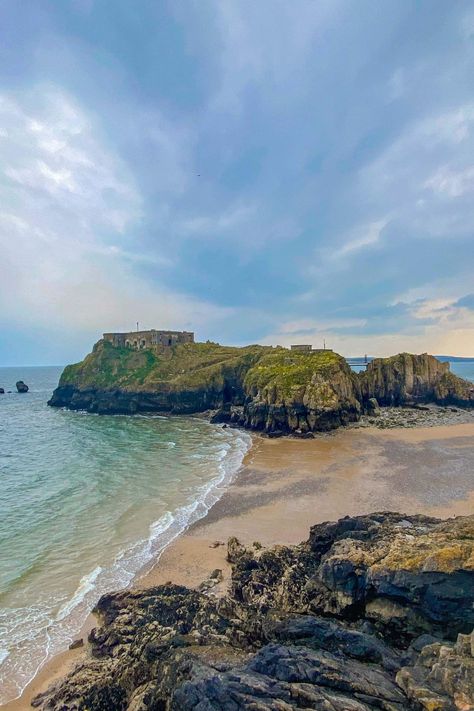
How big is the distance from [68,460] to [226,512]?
21.6 m

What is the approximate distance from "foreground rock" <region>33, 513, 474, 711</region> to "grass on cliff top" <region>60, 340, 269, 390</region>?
64.0 meters

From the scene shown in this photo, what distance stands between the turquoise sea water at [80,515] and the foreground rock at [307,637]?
2.50 meters

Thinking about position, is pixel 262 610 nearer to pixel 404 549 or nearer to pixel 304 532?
pixel 404 549

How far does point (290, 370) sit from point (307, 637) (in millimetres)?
53488

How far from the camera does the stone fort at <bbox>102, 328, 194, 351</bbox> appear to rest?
101 metres

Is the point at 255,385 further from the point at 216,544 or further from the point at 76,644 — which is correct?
the point at 76,644

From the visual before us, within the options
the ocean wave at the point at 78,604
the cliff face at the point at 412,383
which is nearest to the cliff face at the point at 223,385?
the cliff face at the point at 412,383

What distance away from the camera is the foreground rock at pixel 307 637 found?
7480mm

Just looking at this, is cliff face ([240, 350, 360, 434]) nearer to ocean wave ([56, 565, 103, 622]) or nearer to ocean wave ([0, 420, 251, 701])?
ocean wave ([0, 420, 251, 701])

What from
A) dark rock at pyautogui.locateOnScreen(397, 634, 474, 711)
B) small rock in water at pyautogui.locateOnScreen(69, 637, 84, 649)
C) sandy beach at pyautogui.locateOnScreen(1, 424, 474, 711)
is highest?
dark rock at pyautogui.locateOnScreen(397, 634, 474, 711)

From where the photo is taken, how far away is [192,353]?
9556 centimetres

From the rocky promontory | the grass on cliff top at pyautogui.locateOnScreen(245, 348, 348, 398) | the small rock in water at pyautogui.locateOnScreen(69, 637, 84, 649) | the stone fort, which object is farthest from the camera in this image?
the stone fort

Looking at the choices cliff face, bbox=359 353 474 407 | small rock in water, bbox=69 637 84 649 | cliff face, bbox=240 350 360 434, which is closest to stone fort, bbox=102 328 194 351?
cliff face, bbox=240 350 360 434

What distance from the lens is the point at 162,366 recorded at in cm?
8900
